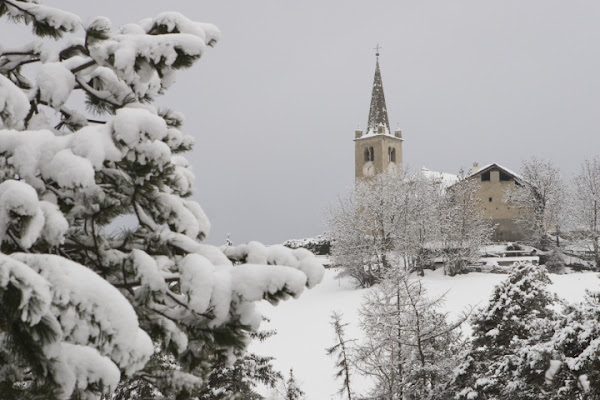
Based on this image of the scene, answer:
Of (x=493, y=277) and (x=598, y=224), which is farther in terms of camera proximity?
(x=598, y=224)

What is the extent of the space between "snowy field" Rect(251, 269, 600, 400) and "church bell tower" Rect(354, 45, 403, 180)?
26.4m

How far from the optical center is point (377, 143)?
66.4m

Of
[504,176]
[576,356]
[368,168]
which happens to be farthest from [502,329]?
[368,168]

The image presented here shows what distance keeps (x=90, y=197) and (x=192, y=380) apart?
1717 mm

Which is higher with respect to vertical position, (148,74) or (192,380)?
(148,74)

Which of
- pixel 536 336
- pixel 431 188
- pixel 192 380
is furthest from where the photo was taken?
pixel 431 188

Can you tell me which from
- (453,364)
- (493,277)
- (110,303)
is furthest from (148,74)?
(493,277)

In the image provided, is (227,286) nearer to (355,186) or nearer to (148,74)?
(148,74)

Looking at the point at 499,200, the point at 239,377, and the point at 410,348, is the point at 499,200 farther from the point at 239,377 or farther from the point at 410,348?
the point at 239,377

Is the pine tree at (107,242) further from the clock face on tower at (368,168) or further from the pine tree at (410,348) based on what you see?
the clock face on tower at (368,168)

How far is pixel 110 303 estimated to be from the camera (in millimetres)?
2125

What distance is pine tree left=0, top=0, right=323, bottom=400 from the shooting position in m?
2.13

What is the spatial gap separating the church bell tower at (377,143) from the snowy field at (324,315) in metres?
26.4

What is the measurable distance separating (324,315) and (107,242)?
28.7 meters
